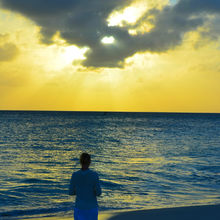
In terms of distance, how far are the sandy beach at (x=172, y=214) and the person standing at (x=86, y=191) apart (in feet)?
12.0

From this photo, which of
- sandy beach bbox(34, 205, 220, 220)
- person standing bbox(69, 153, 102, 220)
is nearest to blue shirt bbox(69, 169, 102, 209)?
person standing bbox(69, 153, 102, 220)

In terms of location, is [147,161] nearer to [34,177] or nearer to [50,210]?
[34,177]

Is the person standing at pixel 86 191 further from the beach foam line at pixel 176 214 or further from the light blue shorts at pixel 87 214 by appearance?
the beach foam line at pixel 176 214

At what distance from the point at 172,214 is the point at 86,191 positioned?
4876 mm

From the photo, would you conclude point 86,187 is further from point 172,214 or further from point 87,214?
point 172,214

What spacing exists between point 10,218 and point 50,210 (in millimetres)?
1418

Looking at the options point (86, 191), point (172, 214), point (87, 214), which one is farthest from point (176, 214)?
point (86, 191)

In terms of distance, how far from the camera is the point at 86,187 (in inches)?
193

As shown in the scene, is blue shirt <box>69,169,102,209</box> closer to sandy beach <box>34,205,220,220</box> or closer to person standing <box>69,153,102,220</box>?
person standing <box>69,153,102,220</box>

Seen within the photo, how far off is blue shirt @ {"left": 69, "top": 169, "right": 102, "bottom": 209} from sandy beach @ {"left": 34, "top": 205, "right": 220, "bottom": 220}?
374cm

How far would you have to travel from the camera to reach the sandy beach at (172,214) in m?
8.42

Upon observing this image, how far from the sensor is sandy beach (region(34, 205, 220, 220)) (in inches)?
332

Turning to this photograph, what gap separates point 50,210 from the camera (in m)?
9.87

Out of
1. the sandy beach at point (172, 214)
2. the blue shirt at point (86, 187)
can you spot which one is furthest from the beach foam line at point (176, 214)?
the blue shirt at point (86, 187)
